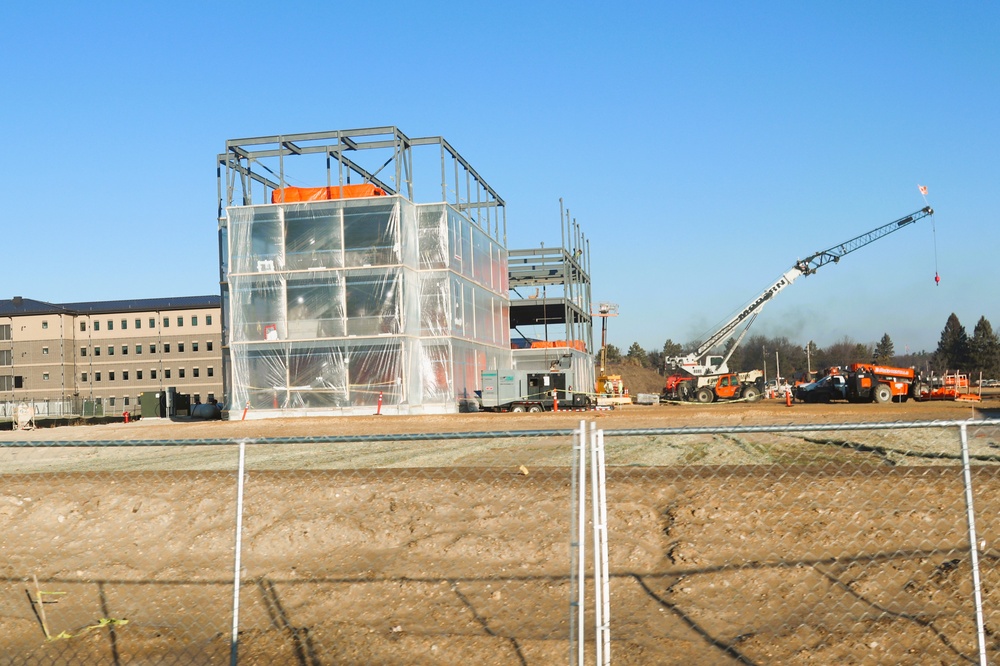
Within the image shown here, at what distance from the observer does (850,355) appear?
160875mm

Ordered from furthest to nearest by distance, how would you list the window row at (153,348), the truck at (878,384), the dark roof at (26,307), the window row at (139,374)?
1. the window row at (153,348)
2. the window row at (139,374)
3. the dark roof at (26,307)
4. the truck at (878,384)

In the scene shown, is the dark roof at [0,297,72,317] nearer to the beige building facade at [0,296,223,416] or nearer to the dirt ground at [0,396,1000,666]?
the beige building facade at [0,296,223,416]

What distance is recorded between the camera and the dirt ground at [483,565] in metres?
8.35

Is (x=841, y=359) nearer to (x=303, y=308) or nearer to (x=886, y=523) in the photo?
(x=303, y=308)

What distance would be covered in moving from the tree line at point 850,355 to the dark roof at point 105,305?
42.7 m

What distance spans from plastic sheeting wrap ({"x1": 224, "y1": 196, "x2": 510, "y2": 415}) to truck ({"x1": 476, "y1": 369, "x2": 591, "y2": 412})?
1.80m

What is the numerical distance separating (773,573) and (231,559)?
22.0 feet

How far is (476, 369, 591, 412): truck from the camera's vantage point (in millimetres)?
45156

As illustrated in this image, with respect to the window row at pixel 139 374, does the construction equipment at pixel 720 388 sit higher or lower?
lower

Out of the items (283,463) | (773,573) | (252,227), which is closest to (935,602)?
(773,573)

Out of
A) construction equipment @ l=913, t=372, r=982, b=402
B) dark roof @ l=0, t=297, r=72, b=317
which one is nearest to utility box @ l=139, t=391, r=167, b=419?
dark roof @ l=0, t=297, r=72, b=317

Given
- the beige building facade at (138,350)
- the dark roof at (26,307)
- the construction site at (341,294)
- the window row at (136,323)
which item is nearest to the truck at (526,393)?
the construction site at (341,294)

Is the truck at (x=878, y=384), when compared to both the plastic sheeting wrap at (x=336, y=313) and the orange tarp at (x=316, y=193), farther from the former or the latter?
the orange tarp at (x=316, y=193)

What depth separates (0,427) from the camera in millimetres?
50812
